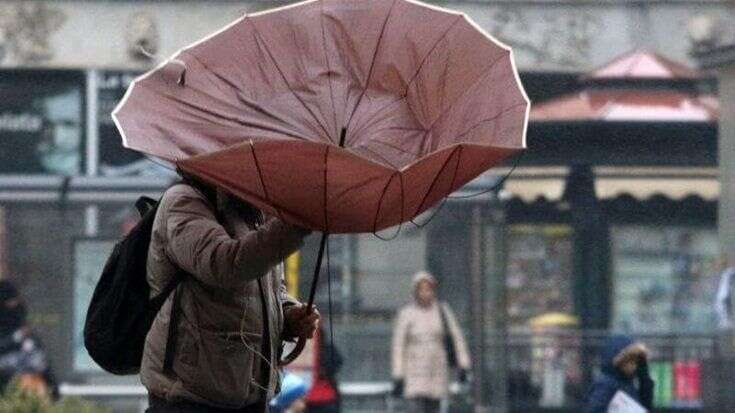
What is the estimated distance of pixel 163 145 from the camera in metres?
4.74

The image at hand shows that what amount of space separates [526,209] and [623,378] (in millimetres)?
9434

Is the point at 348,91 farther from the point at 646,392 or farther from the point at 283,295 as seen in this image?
the point at 646,392

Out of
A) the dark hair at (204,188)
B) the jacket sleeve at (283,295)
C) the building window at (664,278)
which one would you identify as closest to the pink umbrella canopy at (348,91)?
the dark hair at (204,188)

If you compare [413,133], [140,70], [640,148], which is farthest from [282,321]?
[140,70]

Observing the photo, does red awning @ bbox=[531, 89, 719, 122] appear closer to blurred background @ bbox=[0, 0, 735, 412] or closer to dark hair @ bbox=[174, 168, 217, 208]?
blurred background @ bbox=[0, 0, 735, 412]

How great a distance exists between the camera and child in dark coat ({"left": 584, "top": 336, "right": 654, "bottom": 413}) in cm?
1074

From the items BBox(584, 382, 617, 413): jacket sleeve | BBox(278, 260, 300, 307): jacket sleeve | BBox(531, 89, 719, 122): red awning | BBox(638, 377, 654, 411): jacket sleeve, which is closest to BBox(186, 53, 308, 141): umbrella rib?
BBox(278, 260, 300, 307): jacket sleeve

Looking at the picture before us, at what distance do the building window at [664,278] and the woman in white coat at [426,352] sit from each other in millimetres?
3343

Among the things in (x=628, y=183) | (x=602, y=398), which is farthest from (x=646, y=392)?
(x=628, y=183)

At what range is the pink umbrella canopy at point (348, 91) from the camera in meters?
4.68

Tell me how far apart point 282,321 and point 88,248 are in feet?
42.9

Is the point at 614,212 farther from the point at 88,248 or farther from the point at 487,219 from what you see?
the point at 88,248

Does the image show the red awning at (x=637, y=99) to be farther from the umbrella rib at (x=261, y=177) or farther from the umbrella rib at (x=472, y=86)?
the umbrella rib at (x=261, y=177)

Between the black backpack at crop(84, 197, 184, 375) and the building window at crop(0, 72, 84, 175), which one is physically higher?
the building window at crop(0, 72, 84, 175)
